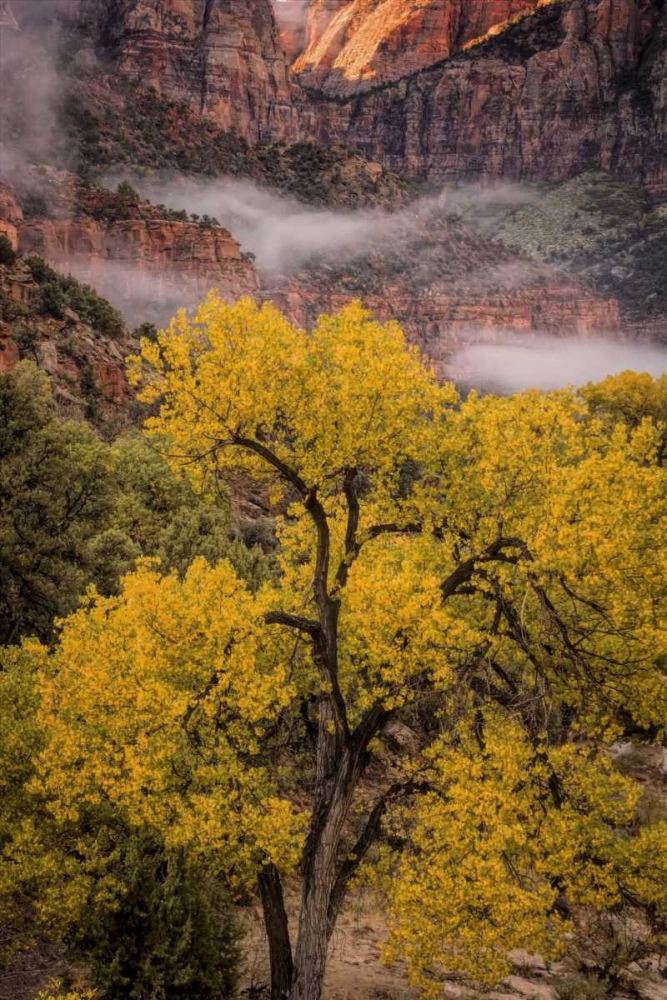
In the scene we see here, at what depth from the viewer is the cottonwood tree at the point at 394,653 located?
920 cm

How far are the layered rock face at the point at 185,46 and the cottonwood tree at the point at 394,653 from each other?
203 metres

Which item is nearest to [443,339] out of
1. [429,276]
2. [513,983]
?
[429,276]

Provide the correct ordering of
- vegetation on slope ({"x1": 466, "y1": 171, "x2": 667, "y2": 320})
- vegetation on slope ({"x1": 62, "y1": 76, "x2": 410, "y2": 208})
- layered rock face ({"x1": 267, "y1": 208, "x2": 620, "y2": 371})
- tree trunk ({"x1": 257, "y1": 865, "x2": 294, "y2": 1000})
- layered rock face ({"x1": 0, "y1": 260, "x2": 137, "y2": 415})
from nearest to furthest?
tree trunk ({"x1": 257, "y1": 865, "x2": 294, "y2": 1000})
layered rock face ({"x1": 0, "y1": 260, "x2": 137, "y2": 415})
vegetation on slope ({"x1": 62, "y1": 76, "x2": 410, "y2": 208})
layered rock face ({"x1": 267, "y1": 208, "x2": 620, "y2": 371})
vegetation on slope ({"x1": 466, "y1": 171, "x2": 667, "y2": 320})

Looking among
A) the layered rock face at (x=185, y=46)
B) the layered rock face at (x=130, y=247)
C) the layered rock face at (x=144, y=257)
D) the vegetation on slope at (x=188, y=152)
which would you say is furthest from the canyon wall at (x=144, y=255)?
the layered rock face at (x=185, y=46)

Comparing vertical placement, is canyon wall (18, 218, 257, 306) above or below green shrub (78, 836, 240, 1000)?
above

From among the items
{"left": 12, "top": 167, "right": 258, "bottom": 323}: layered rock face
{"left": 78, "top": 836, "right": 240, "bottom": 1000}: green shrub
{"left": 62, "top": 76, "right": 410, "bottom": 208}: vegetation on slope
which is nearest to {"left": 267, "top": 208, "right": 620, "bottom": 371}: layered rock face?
{"left": 62, "top": 76, "right": 410, "bottom": 208}: vegetation on slope

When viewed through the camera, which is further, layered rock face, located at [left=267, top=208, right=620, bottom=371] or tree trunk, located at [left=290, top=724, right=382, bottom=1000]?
layered rock face, located at [left=267, top=208, right=620, bottom=371]

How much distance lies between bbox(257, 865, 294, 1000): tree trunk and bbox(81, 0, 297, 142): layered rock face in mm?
205646

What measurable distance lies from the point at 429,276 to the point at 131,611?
140 meters

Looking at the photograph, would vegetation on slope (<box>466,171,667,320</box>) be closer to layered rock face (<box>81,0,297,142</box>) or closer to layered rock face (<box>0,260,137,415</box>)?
layered rock face (<box>81,0,297,142</box>)

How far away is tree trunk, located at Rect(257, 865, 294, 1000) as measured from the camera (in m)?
10.5

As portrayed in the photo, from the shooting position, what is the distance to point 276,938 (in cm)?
1057

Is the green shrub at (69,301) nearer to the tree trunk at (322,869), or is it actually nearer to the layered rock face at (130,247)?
the layered rock face at (130,247)

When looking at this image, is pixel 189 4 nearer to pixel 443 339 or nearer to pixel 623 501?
pixel 443 339
